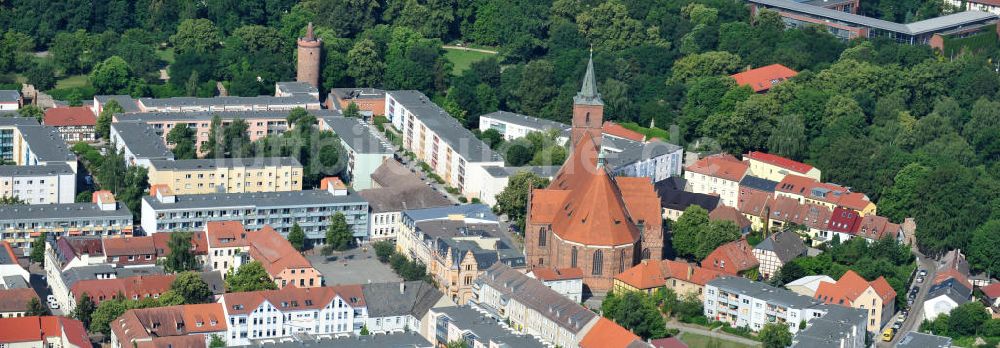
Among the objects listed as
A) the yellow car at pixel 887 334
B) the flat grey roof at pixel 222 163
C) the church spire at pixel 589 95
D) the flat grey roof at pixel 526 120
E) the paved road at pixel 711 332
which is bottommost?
the paved road at pixel 711 332

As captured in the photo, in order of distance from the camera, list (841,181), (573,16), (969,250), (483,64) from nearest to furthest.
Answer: (969,250) → (841,181) → (483,64) → (573,16)

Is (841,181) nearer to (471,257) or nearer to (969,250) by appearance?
(969,250)

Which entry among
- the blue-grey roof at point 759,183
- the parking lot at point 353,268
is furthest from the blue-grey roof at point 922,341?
the parking lot at point 353,268

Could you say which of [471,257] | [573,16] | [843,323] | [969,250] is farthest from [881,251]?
[573,16]

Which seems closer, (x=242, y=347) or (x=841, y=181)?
(x=242, y=347)

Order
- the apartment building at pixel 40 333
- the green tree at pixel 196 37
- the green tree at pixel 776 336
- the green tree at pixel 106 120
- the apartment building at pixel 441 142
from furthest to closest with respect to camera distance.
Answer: the green tree at pixel 196 37 < the green tree at pixel 106 120 < the apartment building at pixel 441 142 < the green tree at pixel 776 336 < the apartment building at pixel 40 333

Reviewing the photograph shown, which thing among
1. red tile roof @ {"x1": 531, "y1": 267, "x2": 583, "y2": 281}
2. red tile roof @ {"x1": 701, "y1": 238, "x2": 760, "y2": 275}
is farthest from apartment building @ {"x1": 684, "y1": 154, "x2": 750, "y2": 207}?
red tile roof @ {"x1": 531, "y1": 267, "x2": 583, "y2": 281}

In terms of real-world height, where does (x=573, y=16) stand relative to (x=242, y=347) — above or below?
above

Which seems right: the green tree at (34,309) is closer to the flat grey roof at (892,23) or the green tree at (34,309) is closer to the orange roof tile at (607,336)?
the orange roof tile at (607,336)

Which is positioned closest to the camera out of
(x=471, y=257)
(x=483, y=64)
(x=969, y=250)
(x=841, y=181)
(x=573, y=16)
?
(x=471, y=257)
